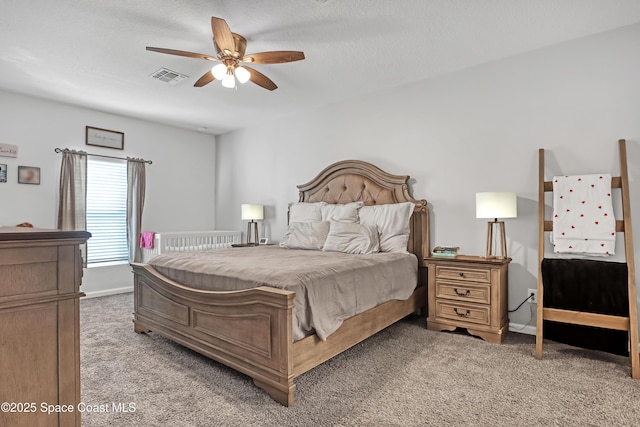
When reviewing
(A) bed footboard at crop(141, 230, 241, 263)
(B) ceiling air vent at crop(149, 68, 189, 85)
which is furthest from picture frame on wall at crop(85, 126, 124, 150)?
(B) ceiling air vent at crop(149, 68, 189, 85)

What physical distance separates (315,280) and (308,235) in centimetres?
169

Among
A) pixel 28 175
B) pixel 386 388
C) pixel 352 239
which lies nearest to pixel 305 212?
pixel 352 239

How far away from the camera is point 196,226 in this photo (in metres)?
5.94

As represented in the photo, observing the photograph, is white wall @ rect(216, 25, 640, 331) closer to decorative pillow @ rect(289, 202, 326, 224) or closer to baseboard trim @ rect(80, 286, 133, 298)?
decorative pillow @ rect(289, 202, 326, 224)

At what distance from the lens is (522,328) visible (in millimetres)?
3189

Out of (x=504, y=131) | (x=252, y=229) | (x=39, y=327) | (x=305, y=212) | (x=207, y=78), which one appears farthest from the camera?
(x=252, y=229)

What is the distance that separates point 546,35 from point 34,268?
366 cm

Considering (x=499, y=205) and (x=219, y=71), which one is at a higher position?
(x=219, y=71)

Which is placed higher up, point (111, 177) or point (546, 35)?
point (546, 35)

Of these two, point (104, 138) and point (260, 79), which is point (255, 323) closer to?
point (260, 79)

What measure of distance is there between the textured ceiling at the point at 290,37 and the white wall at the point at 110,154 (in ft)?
1.22

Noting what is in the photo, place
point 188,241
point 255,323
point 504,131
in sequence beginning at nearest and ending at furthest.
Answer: point 255,323
point 504,131
point 188,241

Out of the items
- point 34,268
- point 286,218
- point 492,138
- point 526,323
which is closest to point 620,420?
point 526,323

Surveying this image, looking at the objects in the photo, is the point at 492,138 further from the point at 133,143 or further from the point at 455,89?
the point at 133,143
